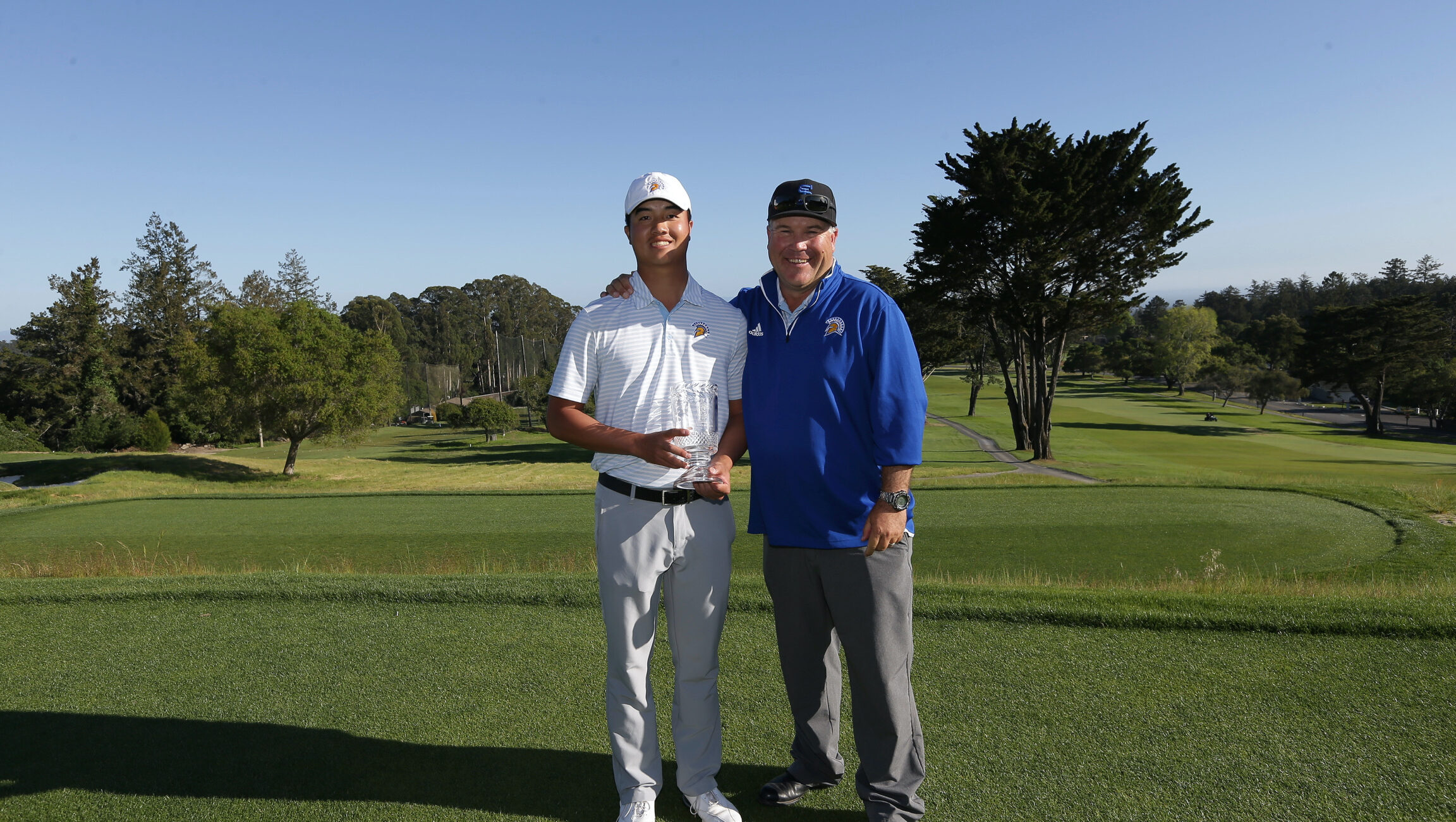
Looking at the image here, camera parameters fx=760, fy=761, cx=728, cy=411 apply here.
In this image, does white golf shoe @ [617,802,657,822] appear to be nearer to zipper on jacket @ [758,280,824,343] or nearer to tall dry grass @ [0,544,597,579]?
zipper on jacket @ [758,280,824,343]

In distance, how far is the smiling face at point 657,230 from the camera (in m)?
2.76

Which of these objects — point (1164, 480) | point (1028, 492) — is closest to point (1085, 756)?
point (1028, 492)

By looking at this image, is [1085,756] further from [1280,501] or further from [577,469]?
[577,469]

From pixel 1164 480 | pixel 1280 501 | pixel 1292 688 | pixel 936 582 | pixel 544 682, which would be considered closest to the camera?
pixel 1292 688

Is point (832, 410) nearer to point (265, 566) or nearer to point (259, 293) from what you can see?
point (265, 566)

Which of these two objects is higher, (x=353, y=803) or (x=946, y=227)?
(x=946, y=227)

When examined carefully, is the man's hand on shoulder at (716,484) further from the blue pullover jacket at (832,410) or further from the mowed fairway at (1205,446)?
the mowed fairway at (1205,446)

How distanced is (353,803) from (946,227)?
2764cm

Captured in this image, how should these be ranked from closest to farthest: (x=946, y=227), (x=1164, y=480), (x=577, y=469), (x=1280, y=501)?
(x=1280, y=501), (x=1164, y=480), (x=946, y=227), (x=577, y=469)

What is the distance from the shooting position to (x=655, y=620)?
276 cm

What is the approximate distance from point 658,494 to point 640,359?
1.60 ft

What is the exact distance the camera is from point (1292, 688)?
321 centimetres

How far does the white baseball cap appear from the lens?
2.71 m

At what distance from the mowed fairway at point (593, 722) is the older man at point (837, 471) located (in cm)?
24
